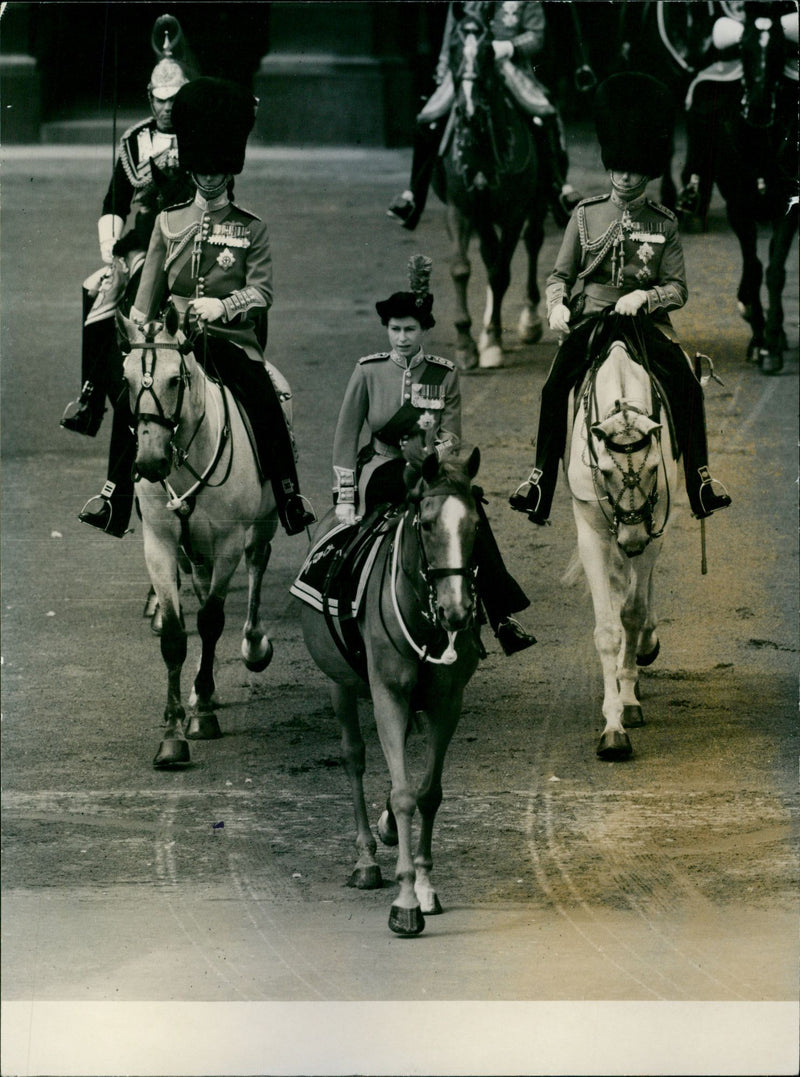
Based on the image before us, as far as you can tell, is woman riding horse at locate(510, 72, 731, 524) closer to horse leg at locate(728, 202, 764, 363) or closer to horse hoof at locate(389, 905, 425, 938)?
horse hoof at locate(389, 905, 425, 938)

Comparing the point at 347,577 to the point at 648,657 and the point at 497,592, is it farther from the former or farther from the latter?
the point at 648,657

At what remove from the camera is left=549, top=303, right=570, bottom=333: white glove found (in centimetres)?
1000

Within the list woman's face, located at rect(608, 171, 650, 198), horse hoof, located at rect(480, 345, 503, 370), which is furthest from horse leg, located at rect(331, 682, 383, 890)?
horse hoof, located at rect(480, 345, 503, 370)

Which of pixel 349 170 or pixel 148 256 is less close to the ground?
pixel 148 256

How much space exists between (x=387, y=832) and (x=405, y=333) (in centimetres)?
188

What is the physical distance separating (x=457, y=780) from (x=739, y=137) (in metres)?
7.52

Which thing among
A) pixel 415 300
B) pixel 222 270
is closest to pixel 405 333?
pixel 415 300

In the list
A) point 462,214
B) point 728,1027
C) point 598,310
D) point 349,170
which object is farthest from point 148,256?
point 349,170

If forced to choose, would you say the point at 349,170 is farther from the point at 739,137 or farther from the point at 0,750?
the point at 0,750

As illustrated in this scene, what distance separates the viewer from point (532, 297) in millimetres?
16859

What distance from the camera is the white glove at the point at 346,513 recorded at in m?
8.67

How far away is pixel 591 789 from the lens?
31.6 ft

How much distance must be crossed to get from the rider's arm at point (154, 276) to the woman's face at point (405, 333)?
1.83 metres

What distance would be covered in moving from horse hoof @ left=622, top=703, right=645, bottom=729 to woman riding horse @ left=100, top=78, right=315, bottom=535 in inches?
64.8
